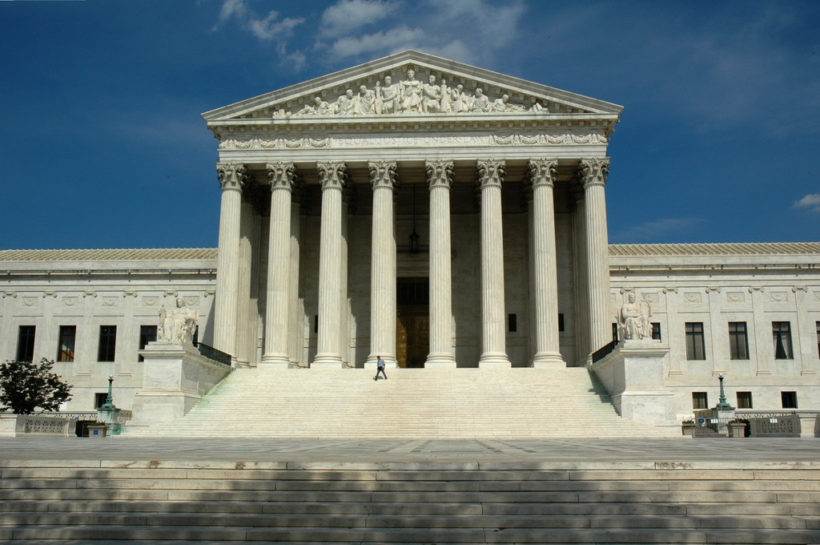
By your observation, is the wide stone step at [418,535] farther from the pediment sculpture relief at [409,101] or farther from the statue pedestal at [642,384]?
the pediment sculpture relief at [409,101]

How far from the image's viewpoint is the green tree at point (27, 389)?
4141 centimetres

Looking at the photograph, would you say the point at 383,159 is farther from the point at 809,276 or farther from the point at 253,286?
the point at 809,276

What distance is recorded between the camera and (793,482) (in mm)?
12664

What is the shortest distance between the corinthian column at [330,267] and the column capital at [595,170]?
519 inches

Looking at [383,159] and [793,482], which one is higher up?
[383,159]

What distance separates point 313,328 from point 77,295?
16449 mm

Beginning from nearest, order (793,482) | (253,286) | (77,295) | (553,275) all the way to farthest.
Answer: (793,482), (553,275), (253,286), (77,295)

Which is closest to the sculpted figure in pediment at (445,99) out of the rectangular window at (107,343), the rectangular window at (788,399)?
the rectangular window at (107,343)

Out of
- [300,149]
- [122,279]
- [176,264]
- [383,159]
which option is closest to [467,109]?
[383,159]

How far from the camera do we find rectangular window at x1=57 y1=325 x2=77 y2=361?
49656 mm

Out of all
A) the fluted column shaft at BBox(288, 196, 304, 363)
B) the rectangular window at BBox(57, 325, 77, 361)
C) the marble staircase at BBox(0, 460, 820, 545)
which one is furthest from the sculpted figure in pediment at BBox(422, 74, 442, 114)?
the marble staircase at BBox(0, 460, 820, 545)

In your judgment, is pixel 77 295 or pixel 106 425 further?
pixel 77 295

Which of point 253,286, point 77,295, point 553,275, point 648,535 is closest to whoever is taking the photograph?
point 648,535

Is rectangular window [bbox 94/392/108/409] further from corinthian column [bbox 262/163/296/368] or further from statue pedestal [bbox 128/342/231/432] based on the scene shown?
statue pedestal [bbox 128/342/231/432]
